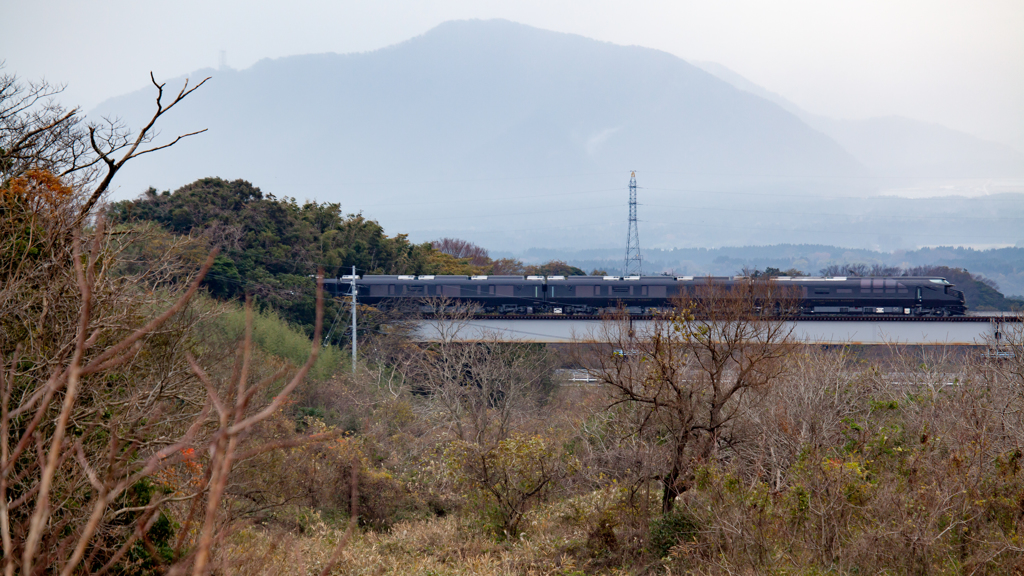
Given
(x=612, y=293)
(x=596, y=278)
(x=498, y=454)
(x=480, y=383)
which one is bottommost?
(x=480, y=383)

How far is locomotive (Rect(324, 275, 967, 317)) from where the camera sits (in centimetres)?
3419

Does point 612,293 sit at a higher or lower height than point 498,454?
higher

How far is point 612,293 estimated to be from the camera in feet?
114

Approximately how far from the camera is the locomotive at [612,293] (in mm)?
34188

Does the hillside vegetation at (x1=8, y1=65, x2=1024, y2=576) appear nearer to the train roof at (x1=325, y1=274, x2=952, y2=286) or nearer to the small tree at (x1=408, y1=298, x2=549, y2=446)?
the small tree at (x1=408, y1=298, x2=549, y2=446)

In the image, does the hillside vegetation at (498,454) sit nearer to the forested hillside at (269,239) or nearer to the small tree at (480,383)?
the small tree at (480,383)

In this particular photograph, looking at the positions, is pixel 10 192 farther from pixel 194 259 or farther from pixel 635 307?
pixel 635 307

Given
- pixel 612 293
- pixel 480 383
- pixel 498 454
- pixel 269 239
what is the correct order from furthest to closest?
pixel 612 293 < pixel 269 239 < pixel 480 383 < pixel 498 454

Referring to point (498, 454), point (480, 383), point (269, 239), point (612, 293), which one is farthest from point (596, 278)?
point (498, 454)

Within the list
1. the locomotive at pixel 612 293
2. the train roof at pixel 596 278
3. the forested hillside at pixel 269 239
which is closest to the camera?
the forested hillside at pixel 269 239

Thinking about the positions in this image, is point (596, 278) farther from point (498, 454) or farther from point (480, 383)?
point (498, 454)

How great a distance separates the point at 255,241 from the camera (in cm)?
3412

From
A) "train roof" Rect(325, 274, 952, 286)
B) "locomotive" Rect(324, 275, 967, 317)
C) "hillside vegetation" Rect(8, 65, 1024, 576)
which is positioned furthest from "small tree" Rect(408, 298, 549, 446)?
"locomotive" Rect(324, 275, 967, 317)

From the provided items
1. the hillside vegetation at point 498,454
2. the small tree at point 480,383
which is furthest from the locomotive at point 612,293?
the hillside vegetation at point 498,454
